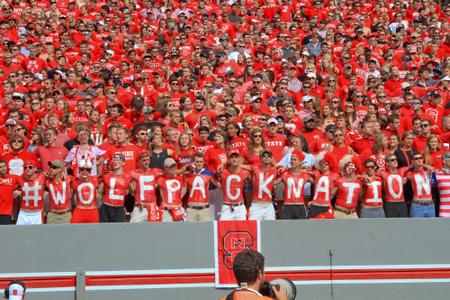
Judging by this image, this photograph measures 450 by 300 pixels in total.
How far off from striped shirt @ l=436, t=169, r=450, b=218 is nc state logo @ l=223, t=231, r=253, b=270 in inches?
98.8

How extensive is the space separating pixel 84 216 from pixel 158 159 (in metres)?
1.40

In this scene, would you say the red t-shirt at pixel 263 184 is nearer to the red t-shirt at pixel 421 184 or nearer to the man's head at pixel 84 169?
the red t-shirt at pixel 421 184

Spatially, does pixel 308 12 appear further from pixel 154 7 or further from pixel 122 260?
pixel 122 260

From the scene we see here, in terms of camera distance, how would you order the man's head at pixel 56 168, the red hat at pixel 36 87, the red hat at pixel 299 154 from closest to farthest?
the man's head at pixel 56 168 < the red hat at pixel 299 154 < the red hat at pixel 36 87

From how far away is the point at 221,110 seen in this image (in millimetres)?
13516

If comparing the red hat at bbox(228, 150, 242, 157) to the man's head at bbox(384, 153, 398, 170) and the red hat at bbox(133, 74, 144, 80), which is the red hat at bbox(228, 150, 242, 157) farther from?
the red hat at bbox(133, 74, 144, 80)

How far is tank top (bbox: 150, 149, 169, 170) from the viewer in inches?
448

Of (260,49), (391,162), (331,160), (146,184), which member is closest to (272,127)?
(331,160)

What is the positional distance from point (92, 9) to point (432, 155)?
10.7m

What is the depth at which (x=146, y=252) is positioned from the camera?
1016 cm

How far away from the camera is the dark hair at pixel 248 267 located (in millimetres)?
5320

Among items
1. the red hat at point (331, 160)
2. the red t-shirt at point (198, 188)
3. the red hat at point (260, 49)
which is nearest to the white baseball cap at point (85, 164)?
the red t-shirt at point (198, 188)

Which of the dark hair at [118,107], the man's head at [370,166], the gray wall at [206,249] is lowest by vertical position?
the gray wall at [206,249]

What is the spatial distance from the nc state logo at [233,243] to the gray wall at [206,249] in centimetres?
17
